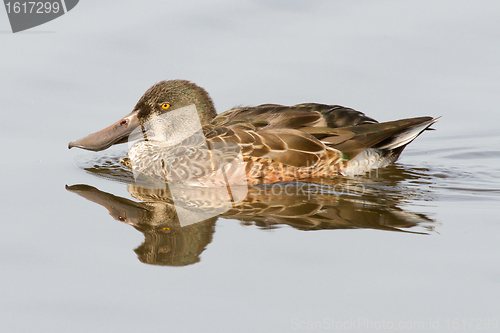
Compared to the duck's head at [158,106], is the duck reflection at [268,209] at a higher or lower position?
lower

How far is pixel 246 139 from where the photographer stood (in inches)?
283

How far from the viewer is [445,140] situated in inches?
358

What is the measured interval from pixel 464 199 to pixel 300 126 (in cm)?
211

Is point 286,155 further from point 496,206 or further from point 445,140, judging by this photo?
point 445,140

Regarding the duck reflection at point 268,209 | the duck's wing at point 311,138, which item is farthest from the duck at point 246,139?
the duck reflection at point 268,209

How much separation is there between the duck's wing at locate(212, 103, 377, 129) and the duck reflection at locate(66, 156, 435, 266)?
0.75 m

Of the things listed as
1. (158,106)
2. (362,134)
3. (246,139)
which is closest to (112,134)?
(158,106)

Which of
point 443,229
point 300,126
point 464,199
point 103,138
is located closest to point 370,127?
point 300,126

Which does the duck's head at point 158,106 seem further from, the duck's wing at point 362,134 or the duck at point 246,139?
the duck's wing at point 362,134

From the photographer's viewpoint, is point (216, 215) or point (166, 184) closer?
point (216, 215)

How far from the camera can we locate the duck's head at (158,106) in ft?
25.9

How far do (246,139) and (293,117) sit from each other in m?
0.71

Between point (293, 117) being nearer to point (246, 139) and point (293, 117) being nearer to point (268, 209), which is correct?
point (246, 139)

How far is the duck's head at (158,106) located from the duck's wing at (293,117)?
0.33m
